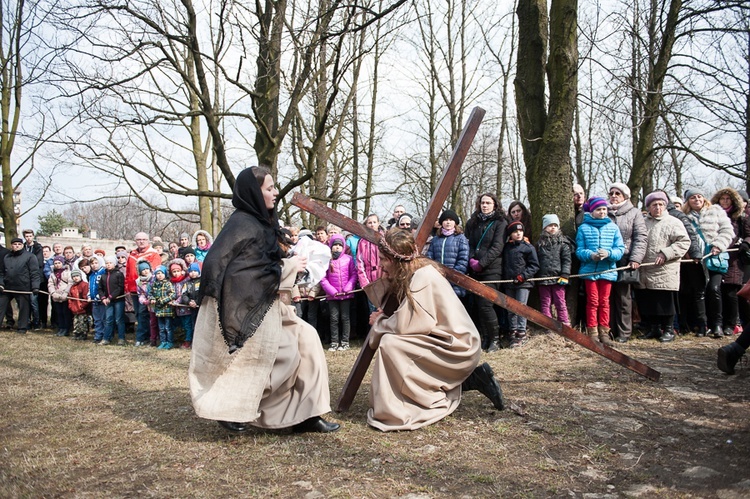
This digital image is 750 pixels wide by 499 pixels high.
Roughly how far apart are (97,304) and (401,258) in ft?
28.4

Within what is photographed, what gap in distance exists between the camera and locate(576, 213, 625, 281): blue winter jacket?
7535 mm

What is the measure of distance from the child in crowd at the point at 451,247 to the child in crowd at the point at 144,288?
506 centimetres

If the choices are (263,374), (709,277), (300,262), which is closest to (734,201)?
(709,277)

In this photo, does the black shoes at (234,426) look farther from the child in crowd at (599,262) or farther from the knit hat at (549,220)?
the knit hat at (549,220)

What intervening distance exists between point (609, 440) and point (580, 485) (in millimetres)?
856

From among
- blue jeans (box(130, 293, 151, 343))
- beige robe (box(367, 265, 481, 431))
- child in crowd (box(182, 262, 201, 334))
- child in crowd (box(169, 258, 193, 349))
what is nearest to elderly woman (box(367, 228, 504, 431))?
beige robe (box(367, 265, 481, 431))

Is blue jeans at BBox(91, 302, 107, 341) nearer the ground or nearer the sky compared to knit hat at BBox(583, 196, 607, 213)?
nearer the ground

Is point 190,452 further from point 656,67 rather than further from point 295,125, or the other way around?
point 295,125

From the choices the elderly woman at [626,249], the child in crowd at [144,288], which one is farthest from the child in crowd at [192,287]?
the elderly woman at [626,249]

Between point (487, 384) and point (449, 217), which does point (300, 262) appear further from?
point (449, 217)

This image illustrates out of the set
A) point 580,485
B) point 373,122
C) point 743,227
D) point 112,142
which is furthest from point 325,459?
point 373,122

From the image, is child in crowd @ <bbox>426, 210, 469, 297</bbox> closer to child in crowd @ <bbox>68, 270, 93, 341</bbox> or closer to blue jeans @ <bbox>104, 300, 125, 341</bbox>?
blue jeans @ <bbox>104, 300, 125, 341</bbox>

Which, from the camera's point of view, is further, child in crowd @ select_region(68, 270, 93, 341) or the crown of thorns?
child in crowd @ select_region(68, 270, 93, 341)

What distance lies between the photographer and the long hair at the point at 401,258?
15.4 ft
